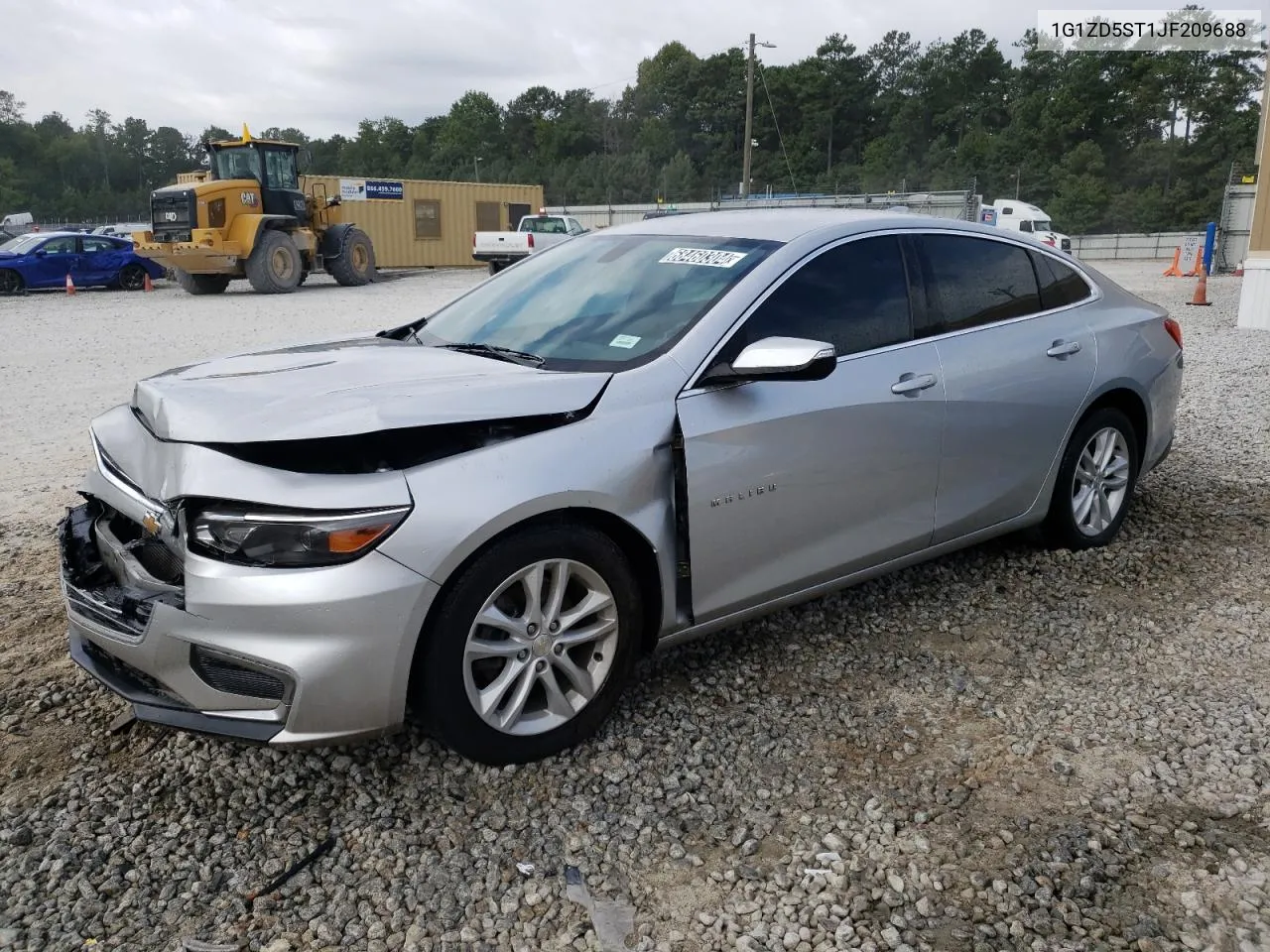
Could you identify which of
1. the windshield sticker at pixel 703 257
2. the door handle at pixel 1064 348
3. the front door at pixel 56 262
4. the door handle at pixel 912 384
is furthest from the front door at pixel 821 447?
the front door at pixel 56 262

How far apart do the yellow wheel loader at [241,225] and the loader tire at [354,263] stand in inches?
10.1

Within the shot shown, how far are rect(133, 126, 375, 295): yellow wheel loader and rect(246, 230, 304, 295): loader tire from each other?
2 cm

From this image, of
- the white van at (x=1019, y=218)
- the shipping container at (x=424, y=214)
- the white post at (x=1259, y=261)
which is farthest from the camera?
the white van at (x=1019, y=218)

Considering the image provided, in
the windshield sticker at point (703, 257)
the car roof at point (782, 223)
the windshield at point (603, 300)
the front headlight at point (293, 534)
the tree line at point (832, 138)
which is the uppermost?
the tree line at point (832, 138)

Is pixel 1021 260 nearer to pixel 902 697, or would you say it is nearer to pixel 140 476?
pixel 902 697

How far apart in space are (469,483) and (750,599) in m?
1.12

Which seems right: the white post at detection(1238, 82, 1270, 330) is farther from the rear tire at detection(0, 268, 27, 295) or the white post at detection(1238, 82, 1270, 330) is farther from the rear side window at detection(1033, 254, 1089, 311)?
the rear tire at detection(0, 268, 27, 295)

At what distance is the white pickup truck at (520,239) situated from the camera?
2898 centimetres

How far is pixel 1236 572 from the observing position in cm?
447

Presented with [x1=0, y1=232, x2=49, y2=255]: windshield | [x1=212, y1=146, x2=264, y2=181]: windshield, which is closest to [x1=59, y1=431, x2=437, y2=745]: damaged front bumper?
[x1=212, y1=146, x2=264, y2=181]: windshield

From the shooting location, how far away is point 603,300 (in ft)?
11.7

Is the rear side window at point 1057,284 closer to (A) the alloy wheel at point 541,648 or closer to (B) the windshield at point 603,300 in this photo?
(B) the windshield at point 603,300

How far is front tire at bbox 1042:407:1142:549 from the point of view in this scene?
14.5 feet

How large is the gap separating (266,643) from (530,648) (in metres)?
0.70
